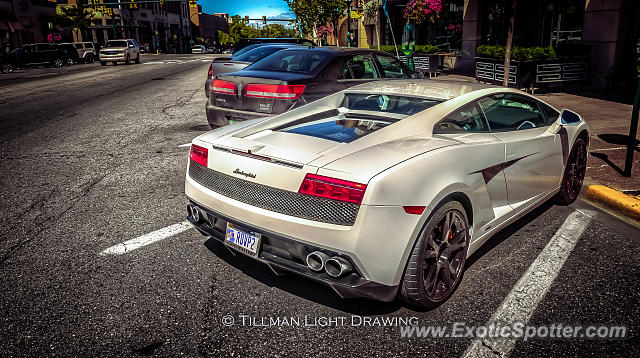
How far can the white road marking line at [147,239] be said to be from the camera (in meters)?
3.87

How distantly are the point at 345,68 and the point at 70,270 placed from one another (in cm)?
515

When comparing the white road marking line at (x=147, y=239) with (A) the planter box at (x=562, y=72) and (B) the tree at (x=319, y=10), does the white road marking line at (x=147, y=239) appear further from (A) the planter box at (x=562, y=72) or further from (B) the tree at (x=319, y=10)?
(B) the tree at (x=319, y=10)

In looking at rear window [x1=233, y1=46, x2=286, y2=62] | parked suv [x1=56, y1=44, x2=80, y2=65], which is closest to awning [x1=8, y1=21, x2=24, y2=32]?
parked suv [x1=56, y1=44, x2=80, y2=65]

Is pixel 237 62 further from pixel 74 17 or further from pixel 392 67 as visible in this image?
pixel 74 17

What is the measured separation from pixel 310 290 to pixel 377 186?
1.09 meters

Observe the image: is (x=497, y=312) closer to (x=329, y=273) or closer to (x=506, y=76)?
(x=329, y=273)

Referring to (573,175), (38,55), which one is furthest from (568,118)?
(38,55)

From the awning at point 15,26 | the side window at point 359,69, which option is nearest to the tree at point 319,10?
the side window at point 359,69

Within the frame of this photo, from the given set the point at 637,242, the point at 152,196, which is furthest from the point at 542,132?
the point at 152,196

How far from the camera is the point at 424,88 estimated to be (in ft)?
12.9

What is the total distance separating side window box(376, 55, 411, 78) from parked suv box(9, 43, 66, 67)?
31615 mm

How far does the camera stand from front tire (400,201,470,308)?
9.20 ft

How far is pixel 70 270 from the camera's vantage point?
11.6 feet

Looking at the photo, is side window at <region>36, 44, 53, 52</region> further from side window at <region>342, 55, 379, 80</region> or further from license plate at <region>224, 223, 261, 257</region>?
license plate at <region>224, 223, 261, 257</region>
